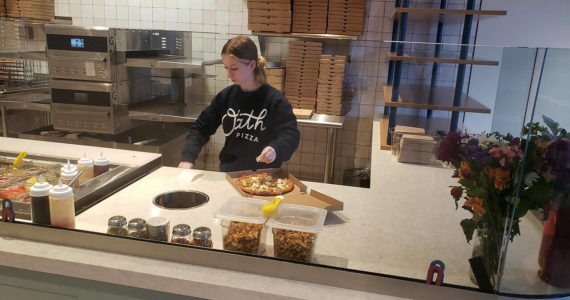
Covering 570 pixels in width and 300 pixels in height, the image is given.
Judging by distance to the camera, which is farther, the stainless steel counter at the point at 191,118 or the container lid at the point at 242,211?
the stainless steel counter at the point at 191,118

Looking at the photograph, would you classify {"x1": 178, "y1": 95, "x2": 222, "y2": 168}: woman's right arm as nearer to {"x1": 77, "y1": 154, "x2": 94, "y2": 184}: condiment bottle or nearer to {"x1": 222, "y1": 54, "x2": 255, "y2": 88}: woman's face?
{"x1": 222, "y1": 54, "x2": 255, "y2": 88}: woman's face

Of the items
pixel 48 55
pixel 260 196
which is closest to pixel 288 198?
pixel 260 196

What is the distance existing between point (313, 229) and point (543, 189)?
0.55 meters

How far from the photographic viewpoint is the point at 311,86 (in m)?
3.85

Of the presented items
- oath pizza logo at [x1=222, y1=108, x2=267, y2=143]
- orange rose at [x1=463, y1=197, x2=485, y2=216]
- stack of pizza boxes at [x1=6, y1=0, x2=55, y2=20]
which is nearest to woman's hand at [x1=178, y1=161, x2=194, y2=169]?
oath pizza logo at [x1=222, y1=108, x2=267, y2=143]

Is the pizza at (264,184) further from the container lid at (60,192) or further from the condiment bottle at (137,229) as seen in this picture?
the container lid at (60,192)

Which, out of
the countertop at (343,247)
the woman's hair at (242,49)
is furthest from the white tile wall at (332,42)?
the countertop at (343,247)

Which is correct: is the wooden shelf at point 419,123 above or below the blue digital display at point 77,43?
below

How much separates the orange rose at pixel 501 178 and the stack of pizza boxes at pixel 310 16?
125 inches

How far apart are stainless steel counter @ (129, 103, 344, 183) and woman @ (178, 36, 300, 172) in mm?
507

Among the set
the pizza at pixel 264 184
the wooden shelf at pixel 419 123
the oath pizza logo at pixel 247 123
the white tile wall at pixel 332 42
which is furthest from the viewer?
the white tile wall at pixel 332 42

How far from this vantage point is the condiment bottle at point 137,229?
1.27m

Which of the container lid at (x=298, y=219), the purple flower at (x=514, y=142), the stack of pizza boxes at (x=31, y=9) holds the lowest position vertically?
the container lid at (x=298, y=219)

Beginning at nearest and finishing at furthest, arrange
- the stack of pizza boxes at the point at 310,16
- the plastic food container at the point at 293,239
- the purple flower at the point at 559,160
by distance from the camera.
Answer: the purple flower at the point at 559,160 < the plastic food container at the point at 293,239 < the stack of pizza boxes at the point at 310,16
